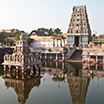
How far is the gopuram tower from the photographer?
65000 mm

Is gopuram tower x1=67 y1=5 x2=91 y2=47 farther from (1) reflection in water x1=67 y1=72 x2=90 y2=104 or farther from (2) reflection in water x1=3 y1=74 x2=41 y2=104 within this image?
(2) reflection in water x1=3 y1=74 x2=41 y2=104

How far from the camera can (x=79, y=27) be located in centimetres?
6512

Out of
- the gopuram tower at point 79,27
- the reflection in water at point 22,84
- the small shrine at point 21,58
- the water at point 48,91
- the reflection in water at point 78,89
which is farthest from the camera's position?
the gopuram tower at point 79,27

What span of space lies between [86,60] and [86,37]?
57.8 ft

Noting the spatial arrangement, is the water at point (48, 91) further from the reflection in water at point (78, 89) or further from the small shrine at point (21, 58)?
the small shrine at point (21, 58)

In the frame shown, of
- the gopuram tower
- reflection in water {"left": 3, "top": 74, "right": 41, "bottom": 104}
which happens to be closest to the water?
reflection in water {"left": 3, "top": 74, "right": 41, "bottom": 104}

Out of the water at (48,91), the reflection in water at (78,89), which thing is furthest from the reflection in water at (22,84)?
the reflection in water at (78,89)

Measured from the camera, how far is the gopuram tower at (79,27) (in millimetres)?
65000

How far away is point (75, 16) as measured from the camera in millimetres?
66625

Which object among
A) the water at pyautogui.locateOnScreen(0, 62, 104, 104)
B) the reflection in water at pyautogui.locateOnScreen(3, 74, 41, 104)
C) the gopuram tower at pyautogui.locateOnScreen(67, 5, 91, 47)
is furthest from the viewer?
the gopuram tower at pyautogui.locateOnScreen(67, 5, 91, 47)

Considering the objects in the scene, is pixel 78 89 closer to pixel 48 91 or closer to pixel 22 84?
pixel 48 91

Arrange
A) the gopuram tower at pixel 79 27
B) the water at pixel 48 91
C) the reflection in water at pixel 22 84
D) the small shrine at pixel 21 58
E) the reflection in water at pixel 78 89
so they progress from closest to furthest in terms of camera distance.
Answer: the water at pixel 48 91, the reflection in water at pixel 78 89, the reflection in water at pixel 22 84, the small shrine at pixel 21 58, the gopuram tower at pixel 79 27

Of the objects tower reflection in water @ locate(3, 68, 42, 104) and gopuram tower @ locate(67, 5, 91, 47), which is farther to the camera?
gopuram tower @ locate(67, 5, 91, 47)

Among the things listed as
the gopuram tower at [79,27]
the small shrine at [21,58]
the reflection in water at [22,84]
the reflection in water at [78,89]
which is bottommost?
the reflection in water at [78,89]
